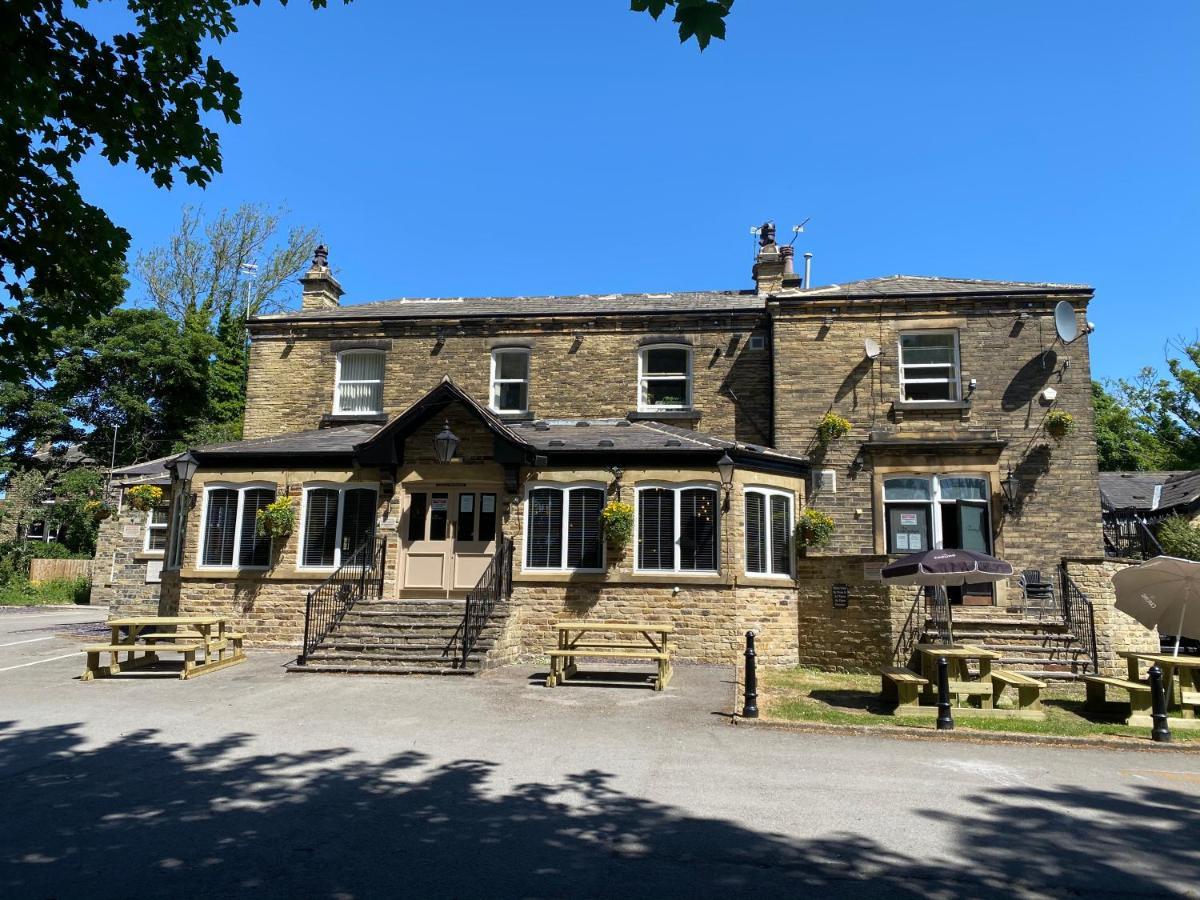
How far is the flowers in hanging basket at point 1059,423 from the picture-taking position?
17.7 m

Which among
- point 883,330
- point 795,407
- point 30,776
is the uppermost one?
point 883,330

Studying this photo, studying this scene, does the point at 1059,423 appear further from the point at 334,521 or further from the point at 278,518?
the point at 278,518

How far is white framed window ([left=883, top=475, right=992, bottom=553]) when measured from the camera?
58.9ft

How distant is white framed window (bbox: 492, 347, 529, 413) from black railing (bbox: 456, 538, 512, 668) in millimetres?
5171

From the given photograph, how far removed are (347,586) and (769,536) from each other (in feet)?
28.9

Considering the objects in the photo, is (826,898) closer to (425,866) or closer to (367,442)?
(425,866)

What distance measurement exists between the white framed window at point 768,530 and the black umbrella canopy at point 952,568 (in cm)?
404

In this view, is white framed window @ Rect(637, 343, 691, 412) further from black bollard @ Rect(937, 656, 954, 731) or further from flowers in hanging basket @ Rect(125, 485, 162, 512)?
flowers in hanging basket @ Rect(125, 485, 162, 512)

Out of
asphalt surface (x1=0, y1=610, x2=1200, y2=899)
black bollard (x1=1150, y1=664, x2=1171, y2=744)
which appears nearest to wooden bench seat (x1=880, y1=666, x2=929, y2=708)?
asphalt surface (x1=0, y1=610, x2=1200, y2=899)

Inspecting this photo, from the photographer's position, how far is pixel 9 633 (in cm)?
2086

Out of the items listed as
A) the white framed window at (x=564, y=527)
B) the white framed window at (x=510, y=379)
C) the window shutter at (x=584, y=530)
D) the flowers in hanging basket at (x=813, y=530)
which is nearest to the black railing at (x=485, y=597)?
the white framed window at (x=564, y=527)

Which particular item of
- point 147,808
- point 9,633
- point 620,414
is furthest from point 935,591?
point 9,633

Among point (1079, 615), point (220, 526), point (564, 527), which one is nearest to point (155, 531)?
point (220, 526)

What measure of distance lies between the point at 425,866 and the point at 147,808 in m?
2.80
